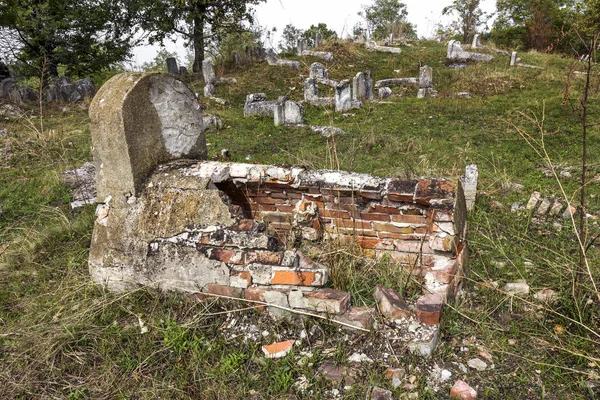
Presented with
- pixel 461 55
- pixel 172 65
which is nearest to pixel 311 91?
pixel 461 55

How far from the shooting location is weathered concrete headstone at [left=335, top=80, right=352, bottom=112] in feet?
37.2

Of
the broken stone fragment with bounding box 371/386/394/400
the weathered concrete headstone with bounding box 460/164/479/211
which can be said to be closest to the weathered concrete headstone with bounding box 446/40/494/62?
the weathered concrete headstone with bounding box 460/164/479/211

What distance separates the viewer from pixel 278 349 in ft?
9.23

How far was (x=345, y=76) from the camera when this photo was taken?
16.0 metres

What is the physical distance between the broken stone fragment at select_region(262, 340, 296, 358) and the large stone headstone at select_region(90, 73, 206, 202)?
1746mm

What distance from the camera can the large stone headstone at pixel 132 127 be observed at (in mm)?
3438

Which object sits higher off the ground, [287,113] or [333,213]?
[287,113]

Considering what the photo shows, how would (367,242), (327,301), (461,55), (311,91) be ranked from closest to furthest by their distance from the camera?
(327,301)
(367,242)
(311,91)
(461,55)

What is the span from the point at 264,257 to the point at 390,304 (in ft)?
3.12

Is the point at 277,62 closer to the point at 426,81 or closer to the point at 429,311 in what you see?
the point at 426,81

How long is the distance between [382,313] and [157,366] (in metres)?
1.54

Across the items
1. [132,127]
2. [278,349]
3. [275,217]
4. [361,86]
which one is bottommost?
[278,349]

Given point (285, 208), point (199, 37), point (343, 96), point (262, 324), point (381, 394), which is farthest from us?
point (199, 37)

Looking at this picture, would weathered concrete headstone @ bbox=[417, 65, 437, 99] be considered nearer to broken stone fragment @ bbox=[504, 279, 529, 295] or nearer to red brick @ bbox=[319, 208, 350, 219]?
red brick @ bbox=[319, 208, 350, 219]
